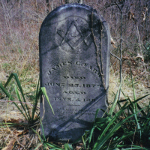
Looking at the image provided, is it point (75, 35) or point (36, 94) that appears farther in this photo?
point (36, 94)

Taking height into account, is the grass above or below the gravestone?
below

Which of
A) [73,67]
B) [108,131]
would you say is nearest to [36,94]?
[73,67]

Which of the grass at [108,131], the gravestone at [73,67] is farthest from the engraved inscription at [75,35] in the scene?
the grass at [108,131]

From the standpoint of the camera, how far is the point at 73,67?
1.72m

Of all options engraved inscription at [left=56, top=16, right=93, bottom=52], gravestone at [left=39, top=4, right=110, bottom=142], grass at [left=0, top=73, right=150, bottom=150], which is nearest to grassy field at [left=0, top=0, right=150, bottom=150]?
A: grass at [left=0, top=73, right=150, bottom=150]

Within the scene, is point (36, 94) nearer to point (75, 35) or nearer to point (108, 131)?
point (75, 35)

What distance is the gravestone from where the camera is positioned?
5.22ft

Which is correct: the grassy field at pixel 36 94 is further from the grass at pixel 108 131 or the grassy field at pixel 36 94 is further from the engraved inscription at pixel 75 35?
the engraved inscription at pixel 75 35

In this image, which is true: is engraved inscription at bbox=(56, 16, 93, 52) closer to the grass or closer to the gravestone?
the gravestone

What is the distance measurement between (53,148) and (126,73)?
10.8 feet

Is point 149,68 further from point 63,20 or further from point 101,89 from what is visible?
point 63,20

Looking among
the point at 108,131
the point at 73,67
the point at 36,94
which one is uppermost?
the point at 73,67

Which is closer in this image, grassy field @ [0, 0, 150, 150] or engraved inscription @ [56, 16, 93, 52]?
Answer: engraved inscription @ [56, 16, 93, 52]

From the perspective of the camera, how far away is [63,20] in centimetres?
160
